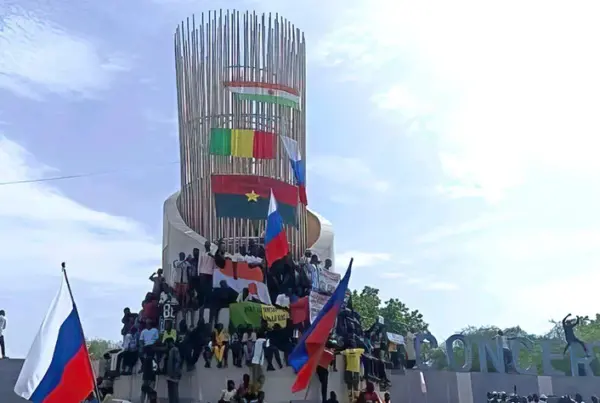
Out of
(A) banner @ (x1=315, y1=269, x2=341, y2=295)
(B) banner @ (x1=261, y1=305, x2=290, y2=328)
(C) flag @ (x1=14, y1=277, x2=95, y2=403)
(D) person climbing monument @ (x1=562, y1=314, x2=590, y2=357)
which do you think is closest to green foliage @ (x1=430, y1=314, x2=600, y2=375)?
(D) person climbing monument @ (x1=562, y1=314, x2=590, y2=357)

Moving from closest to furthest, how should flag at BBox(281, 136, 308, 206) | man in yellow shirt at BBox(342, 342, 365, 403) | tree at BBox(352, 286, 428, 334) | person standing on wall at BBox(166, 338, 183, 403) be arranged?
person standing on wall at BBox(166, 338, 183, 403) → man in yellow shirt at BBox(342, 342, 365, 403) → flag at BBox(281, 136, 308, 206) → tree at BBox(352, 286, 428, 334)

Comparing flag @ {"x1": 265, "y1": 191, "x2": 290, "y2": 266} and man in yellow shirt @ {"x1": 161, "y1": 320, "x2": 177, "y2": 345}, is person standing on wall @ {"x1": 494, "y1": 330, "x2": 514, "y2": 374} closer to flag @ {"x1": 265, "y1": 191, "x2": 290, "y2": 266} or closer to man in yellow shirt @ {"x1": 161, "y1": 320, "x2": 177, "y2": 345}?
flag @ {"x1": 265, "y1": 191, "x2": 290, "y2": 266}

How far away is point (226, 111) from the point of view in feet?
68.4

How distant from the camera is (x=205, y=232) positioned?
2056 centimetres

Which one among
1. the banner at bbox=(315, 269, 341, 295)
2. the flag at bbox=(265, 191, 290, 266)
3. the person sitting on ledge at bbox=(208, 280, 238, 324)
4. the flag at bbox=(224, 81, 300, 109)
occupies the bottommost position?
the person sitting on ledge at bbox=(208, 280, 238, 324)

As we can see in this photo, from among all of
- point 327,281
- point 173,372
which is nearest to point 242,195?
point 327,281

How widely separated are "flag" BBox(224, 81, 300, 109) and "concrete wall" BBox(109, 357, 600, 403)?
312 inches

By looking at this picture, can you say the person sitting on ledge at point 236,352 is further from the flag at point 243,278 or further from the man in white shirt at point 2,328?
the man in white shirt at point 2,328

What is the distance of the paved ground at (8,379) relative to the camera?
16.7 m

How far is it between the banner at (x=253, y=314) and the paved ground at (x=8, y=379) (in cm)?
483

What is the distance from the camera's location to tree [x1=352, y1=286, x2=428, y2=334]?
1706 inches

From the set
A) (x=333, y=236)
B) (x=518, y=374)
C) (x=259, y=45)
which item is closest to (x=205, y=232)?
(x=333, y=236)

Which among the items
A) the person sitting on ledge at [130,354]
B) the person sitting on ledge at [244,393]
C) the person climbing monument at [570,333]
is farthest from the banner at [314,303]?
the person climbing monument at [570,333]

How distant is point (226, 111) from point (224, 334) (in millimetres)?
7155
